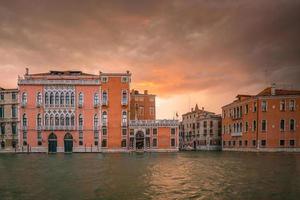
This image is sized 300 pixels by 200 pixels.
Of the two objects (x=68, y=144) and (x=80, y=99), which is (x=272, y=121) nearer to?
(x=80, y=99)

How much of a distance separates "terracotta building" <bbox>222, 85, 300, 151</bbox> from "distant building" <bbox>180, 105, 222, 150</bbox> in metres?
19.8

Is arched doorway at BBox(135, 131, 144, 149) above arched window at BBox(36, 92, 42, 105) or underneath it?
underneath

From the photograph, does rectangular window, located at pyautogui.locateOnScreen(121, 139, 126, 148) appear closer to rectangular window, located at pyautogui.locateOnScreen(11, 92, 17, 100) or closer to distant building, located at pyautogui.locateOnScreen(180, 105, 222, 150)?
rectangular window, located at pyautogui.locateOnScreen(11, 92, 17, 100)

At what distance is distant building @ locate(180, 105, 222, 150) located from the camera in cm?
8350

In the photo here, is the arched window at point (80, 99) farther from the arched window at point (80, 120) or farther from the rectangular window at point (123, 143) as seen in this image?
the rectangular window at point (123, 143)

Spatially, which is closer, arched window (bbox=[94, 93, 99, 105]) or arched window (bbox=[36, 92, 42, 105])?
arched window (bbox=[36, 92, 42, 105])

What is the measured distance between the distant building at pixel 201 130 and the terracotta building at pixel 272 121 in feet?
64.9

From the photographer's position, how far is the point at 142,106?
233 feet

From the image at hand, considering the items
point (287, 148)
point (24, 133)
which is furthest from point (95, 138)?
point (287, 148)

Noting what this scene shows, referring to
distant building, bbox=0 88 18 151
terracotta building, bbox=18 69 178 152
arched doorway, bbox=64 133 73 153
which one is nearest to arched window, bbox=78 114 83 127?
terracotta building, bbox=18 69 178 152

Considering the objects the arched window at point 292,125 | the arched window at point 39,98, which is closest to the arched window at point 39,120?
the arched window at point 39,98

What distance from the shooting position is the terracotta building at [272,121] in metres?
56.9

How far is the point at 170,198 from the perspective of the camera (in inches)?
526

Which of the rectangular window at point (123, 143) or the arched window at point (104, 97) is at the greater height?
the arched window at point (104, 97)
